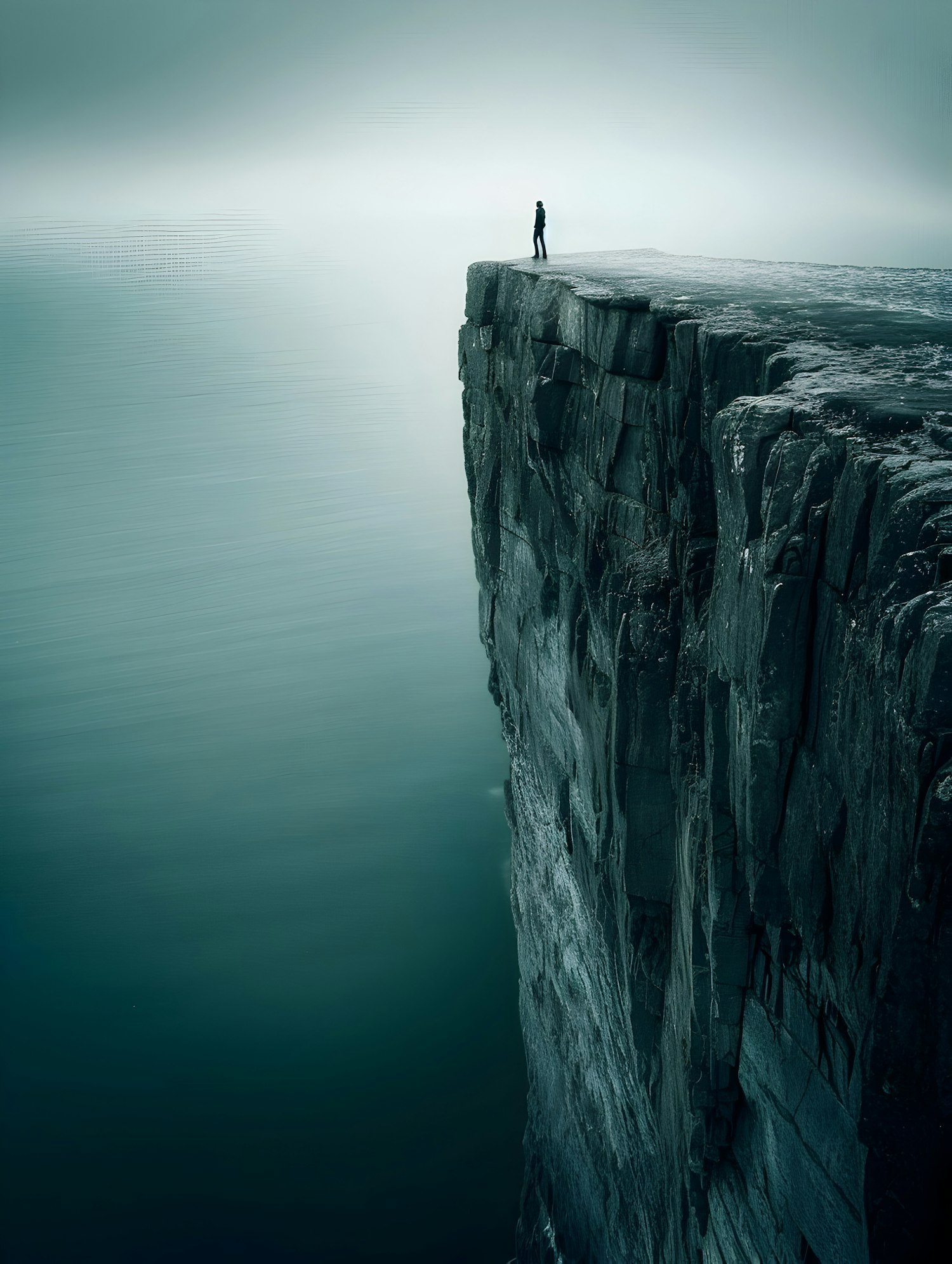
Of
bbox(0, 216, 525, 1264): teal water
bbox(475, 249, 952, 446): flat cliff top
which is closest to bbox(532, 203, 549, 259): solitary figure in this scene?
bbox(475, 249, 952, 446): flat cliff top

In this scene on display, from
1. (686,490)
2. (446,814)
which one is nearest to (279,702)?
(446,814)

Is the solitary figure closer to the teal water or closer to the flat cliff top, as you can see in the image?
the flat cliff top

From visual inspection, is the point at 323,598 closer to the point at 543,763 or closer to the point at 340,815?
the point at 340,815

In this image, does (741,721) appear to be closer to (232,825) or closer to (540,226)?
(540,226)

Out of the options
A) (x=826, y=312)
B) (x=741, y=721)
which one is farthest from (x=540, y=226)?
(x=741, y=721)

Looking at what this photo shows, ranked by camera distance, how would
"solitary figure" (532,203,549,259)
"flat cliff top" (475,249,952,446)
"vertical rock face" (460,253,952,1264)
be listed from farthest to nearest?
"solitary figure" (532,203,549,259)
"flat cliff top" (475,249,952,446)
"vertical rock face" (460,253,952,1264)
